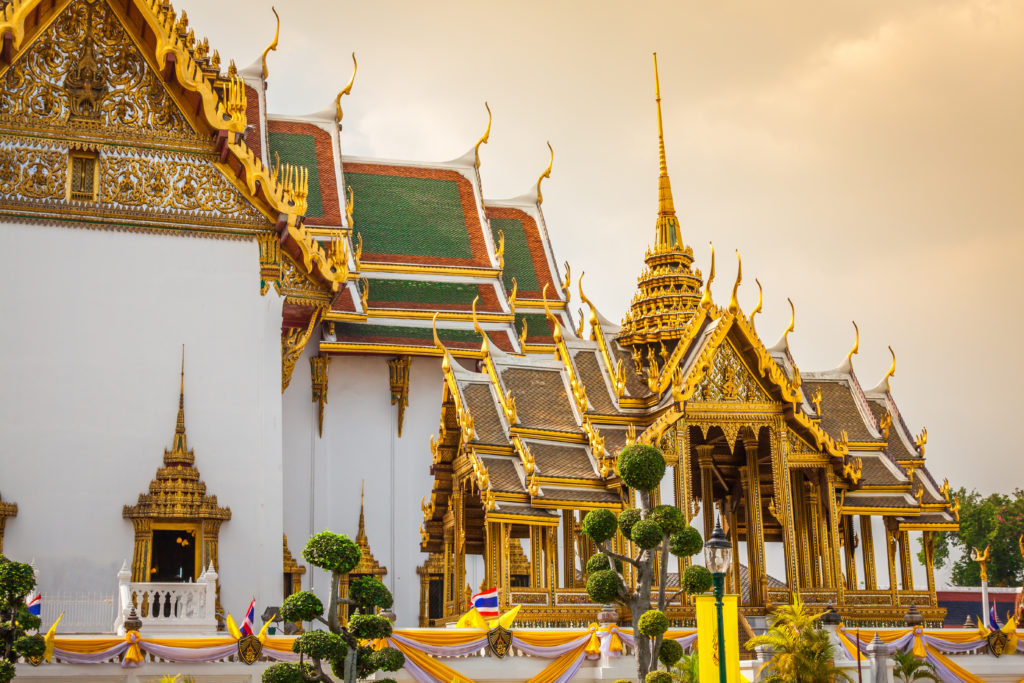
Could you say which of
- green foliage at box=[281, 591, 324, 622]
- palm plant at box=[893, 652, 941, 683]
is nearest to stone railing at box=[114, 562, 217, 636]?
green foliage at box=[281, 591, 324, 622]

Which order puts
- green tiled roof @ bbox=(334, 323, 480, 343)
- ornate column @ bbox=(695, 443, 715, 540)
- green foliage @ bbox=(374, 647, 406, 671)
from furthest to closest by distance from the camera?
green tiled roof @ bbox=(334, 323, 480, 343) → ornate column @ bbox=(695, 443, 715, 540) → green foliage @ bbox=(374, 647, 406, 671)

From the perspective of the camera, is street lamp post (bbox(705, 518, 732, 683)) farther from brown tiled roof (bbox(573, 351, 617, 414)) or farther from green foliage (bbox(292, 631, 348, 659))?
brown tiled roof (bbox(573, 351, 617, 414))

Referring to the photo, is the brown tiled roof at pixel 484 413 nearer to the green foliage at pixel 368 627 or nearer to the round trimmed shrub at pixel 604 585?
the round trimmed shrub at pixel 604 585

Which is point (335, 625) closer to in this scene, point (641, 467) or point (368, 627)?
point (368, 627)

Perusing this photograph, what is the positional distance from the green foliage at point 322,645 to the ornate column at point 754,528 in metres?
4.88

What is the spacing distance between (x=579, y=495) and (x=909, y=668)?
311cm

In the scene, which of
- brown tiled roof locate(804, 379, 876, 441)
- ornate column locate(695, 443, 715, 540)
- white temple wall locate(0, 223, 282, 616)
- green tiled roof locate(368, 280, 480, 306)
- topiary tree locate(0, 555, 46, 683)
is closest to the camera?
topiary tree locate(0, 555, 46, 683)

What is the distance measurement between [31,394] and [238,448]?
88.2 inches

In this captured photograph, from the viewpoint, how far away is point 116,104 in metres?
15.0

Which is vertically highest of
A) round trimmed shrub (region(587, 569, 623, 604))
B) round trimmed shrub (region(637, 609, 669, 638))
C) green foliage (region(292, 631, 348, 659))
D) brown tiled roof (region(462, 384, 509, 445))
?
brown tiled roof (region(462, 384, 509, 445))

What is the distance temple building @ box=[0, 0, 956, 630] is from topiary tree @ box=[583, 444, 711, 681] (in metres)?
2.73

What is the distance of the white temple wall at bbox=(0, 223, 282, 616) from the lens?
13695mm

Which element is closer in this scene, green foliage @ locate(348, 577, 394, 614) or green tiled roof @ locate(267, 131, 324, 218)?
green foliage @ locate(348, 577, 394, 614)

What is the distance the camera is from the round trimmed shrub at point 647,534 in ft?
26.9
